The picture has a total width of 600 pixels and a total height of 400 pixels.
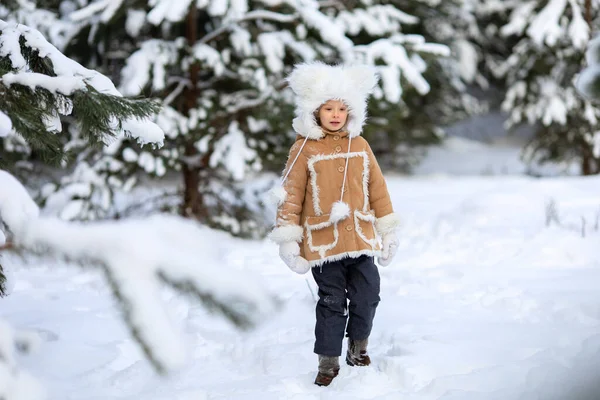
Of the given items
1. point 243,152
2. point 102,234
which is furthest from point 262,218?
point 102,234

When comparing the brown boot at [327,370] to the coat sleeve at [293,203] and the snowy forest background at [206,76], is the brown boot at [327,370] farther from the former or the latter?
the snowy forest background at [206,76]

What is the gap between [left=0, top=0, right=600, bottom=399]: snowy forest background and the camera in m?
1.36

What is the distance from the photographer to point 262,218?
7789 millimetres

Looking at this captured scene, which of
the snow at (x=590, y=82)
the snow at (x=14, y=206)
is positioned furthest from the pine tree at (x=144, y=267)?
the snow at (x=590, y=82)

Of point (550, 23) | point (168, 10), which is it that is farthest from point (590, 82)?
point (550, 23)

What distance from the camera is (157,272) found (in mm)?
1214

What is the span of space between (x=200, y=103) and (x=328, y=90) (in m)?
3.60

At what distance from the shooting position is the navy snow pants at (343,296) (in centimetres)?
318

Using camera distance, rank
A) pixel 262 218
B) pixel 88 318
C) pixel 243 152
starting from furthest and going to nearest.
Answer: pixel 262 218
pixel 243 152
pixel 88 318

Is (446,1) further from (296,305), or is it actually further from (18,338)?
(18,338)

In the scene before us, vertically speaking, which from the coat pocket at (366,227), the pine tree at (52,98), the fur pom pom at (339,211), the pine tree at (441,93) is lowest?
the pine tree at (441,93)

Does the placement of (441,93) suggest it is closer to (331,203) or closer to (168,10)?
(168,10)

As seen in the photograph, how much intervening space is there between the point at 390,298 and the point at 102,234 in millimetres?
3287

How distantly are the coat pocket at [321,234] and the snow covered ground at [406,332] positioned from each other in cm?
44
